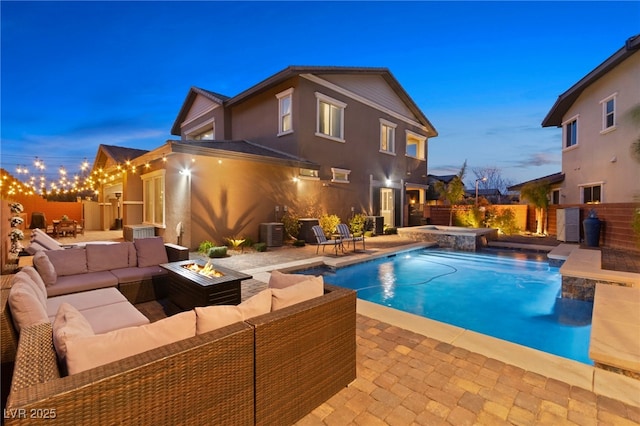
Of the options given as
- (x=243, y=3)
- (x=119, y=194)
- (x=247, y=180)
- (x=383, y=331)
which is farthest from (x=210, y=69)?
(x=383, y=331)

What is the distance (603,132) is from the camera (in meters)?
11.1

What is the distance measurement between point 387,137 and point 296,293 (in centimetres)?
1580

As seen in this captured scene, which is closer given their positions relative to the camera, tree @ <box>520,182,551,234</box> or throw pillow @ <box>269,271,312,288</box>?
throw pillow @ <box>269,271,312,288</box>

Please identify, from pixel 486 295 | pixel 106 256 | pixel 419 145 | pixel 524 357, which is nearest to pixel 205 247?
pixel 106 256

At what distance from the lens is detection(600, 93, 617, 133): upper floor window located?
10766 mm

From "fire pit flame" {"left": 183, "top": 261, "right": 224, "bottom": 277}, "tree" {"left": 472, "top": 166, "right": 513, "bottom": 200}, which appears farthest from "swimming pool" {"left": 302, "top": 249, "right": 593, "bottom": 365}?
"tree" {"left": 472, "top": 166, "right": 513, "bottom": 200}

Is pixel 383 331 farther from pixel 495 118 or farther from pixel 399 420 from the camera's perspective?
pixel 495 118

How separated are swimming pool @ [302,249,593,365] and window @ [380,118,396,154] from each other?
8625 millimetres

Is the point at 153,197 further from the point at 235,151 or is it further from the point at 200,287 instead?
the point at 200,287

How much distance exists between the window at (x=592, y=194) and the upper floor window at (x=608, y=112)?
2242mm

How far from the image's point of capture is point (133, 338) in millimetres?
1635

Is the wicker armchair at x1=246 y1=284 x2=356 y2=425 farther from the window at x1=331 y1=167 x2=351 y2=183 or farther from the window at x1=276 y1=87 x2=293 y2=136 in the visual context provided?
the window at x1=331 y1=167 x2=351 y2=183

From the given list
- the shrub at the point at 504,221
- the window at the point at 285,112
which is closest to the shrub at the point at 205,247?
the window at the point at 285,112

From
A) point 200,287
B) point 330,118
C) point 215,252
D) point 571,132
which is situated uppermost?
point 330,118
